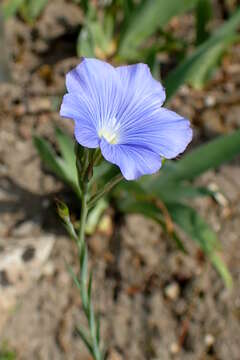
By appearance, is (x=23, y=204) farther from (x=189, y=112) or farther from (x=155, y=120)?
(x=155, y=120)

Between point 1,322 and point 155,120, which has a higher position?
point 155,120

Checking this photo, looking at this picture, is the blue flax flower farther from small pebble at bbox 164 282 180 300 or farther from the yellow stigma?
small pebble at bbox 164 282 180 300

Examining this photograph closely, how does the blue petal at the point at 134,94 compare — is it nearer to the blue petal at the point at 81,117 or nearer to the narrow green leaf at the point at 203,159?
the blue petal at the point at 81,117

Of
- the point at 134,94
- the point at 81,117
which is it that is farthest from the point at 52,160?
the point at 81,117

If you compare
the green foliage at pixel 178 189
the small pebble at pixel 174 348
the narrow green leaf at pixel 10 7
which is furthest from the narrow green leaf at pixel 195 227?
the narrow green leaf at pixel 10 7

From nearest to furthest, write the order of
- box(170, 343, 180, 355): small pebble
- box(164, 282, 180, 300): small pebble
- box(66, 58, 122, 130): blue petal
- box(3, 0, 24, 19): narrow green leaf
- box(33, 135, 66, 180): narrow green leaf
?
box(66, 58, 122, 130): blue petal < box(33, 135, 66, 180): narrow green leaf < box(170, 343, 180, 355): small pebble < box(164, 282, 180, 300): small pebble < box(3, 0, 24, 19): narrow green leaf

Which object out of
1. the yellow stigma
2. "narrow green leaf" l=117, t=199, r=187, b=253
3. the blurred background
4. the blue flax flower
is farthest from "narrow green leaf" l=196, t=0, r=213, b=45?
the yellow stigma

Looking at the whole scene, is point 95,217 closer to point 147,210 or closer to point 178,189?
point 147,210

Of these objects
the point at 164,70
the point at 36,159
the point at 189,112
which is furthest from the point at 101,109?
the point at 164,70
